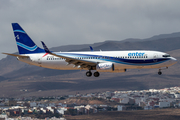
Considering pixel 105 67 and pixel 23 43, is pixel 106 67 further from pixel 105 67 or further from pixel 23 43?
pixel 23 43

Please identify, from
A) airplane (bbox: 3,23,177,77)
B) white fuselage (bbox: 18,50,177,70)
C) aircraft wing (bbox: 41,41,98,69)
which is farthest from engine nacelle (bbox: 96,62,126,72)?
aircraft wing (bbox: 41,41,98,69)

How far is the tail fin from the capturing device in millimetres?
77062

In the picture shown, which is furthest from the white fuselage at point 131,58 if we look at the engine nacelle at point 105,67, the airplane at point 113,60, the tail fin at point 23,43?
the tail fin at point 23,43

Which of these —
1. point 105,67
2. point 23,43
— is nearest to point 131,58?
point 105,67

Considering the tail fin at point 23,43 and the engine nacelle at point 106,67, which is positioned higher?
the tail fin at point 23,43

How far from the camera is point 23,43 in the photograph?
77.9 metres

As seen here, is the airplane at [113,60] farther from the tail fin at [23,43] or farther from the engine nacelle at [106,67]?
the tail fin at [23,43]

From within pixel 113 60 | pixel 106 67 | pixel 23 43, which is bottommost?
pixel 106 67

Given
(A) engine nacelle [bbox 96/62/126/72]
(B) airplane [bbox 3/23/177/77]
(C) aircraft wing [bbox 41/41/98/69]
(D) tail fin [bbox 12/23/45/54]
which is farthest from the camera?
(D) tail fin [bbox 12/23/45/54]

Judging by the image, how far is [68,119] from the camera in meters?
189

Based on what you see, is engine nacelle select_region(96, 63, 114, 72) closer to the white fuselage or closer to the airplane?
the airplane

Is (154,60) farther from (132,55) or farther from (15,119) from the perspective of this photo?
(15,119)

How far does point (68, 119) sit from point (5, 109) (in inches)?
1395

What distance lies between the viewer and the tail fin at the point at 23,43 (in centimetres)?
7706
